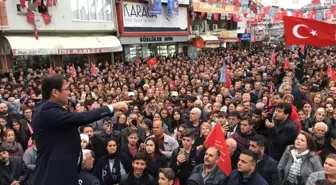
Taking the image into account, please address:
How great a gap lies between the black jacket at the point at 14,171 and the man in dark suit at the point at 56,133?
2694 millimetres

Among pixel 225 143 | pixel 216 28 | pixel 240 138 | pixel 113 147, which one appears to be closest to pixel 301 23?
pixel 240 138

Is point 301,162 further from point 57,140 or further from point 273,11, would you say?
point 273,11

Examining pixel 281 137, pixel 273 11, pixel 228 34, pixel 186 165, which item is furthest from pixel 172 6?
pixel 186 165

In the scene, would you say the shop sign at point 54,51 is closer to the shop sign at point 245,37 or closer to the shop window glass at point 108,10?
the shop window glass at point 108,10

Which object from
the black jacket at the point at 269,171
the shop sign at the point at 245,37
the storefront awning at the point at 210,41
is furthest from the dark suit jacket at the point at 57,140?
the shop sign at the point at 245,37

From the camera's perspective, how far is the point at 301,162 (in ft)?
14.8

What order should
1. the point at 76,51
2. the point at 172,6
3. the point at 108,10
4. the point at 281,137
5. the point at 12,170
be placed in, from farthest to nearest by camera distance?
the point at 172,6 → the point at 108,10 → the point at 76,51 → the point at 281,137 → the point at 12,170

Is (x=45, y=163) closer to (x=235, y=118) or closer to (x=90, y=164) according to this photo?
(x=90, y=164)

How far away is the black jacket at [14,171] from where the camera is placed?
5090 mm

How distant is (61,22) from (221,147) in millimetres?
18194

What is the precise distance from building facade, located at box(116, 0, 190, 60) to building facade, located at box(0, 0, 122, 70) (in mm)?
1064

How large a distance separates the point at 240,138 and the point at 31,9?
53.6 feet

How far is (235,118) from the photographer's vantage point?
6203mm

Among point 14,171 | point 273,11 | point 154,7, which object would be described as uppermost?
point 154,7
